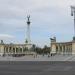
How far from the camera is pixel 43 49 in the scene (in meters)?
174
